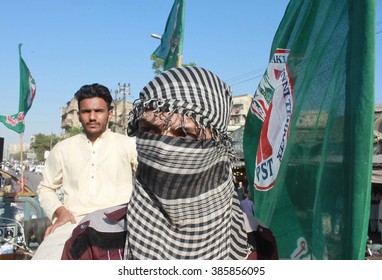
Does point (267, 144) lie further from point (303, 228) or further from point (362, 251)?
point (362, 251)

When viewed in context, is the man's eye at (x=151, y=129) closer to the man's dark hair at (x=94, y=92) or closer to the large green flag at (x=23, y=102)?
the man's dark hair at (x=94, y=92)

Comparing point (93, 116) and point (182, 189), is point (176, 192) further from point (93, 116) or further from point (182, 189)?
point (93, 116)

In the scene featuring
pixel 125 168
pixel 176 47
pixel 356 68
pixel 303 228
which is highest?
pixel 176 47

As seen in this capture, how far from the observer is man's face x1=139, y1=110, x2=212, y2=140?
55.4 inches

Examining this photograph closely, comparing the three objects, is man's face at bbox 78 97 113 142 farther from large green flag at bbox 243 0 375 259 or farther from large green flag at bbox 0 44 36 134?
large green flag at bbox 0 44 36 134

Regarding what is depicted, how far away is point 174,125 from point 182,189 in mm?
214

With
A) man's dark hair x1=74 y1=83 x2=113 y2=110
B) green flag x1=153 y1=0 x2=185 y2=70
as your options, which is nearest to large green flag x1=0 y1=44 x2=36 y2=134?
green flag x1=153 y1=0 x2=185 y2=70

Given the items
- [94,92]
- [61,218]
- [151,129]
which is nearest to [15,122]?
[94,92]

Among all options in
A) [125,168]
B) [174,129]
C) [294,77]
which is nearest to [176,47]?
[125,168]

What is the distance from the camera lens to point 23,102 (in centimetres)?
866

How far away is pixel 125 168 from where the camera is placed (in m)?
2.61

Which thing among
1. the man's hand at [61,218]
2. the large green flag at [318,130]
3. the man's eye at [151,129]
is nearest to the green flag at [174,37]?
the large green flag at [318,130]

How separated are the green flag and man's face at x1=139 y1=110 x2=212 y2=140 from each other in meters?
5.87

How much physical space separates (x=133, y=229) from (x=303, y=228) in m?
0.72
